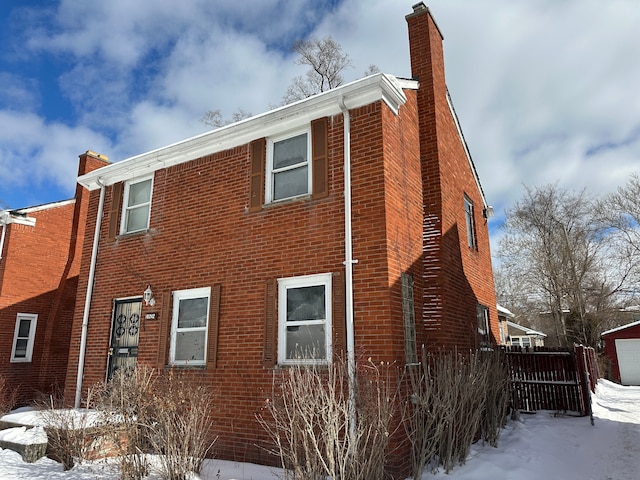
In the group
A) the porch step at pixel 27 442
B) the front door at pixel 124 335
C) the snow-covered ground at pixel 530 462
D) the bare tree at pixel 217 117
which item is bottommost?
the snow-covered ground at pixel 530 462

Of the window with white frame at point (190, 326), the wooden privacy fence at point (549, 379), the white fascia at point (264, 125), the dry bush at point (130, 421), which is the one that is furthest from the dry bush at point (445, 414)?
the white fascia at point (264, 125)

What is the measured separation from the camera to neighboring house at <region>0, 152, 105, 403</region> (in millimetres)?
13828

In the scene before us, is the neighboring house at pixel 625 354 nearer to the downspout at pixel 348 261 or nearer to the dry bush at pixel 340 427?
the downspout at pixel 348 261

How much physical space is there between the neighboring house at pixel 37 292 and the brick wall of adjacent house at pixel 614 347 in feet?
88.6

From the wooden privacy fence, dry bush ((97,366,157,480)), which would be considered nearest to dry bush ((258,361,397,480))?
dry bush ((97,366,157,480))

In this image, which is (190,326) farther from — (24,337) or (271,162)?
(24,337)

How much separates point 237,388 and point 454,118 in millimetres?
7966

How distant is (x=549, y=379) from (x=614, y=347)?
1883cm

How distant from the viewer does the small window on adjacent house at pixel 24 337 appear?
45.9ft

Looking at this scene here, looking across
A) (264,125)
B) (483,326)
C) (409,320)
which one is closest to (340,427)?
(409,320)

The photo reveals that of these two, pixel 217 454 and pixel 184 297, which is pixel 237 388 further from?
pixel 184 297

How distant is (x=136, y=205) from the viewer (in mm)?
10062

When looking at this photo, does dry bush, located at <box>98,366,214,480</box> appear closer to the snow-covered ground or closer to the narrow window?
the snow-covered ground

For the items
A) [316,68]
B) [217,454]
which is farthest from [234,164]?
[316,68]
